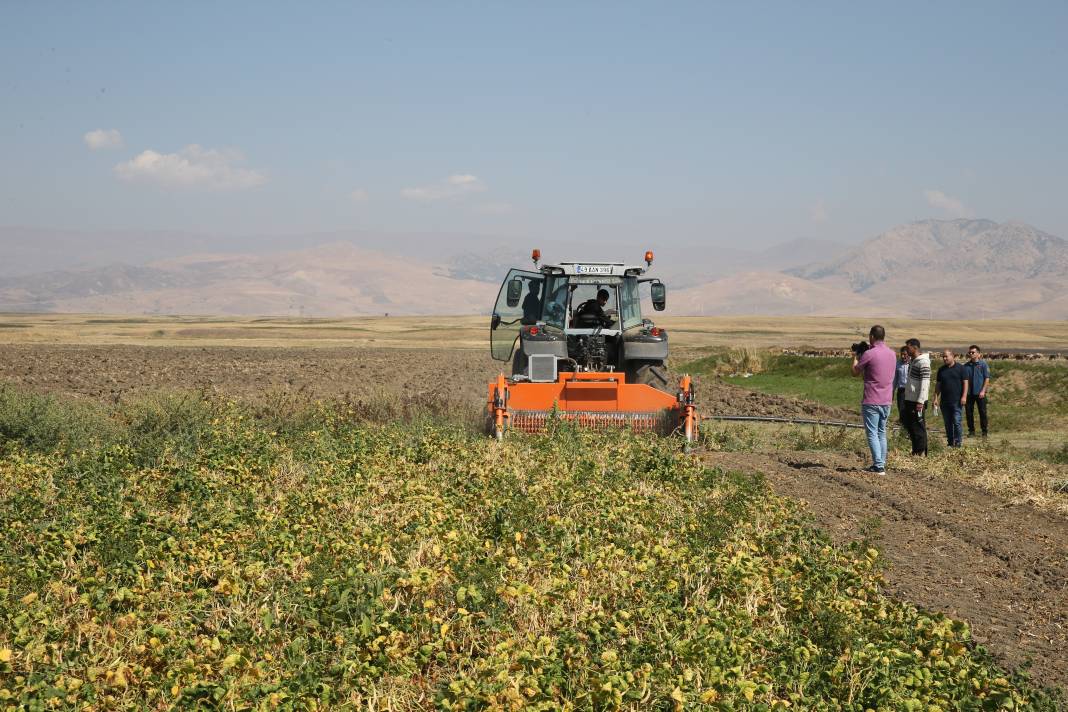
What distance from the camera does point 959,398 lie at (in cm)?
1584

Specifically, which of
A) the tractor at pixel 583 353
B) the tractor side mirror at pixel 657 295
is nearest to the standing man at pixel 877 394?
the tractor at pixel 583 353

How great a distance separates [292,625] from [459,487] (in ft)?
12.8

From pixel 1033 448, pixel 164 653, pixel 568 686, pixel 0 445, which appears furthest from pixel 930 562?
pixel 0 445

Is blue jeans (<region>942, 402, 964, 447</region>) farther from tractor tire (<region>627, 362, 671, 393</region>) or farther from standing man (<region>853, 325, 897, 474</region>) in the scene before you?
tractor tire (<region>627, 362, 671, 393</region>)

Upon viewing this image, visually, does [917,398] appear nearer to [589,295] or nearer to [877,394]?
[877,394]

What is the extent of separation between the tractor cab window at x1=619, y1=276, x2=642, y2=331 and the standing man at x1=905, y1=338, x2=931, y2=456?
143 inches

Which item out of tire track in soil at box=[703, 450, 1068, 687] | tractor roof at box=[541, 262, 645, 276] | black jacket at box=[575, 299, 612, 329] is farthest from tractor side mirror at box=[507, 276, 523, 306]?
tire track in soil at box=[703, 450, 1068, 687]

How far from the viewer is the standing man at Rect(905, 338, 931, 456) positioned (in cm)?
1385

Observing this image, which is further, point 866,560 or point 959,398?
point 959,398

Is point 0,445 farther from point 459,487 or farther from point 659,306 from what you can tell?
point 659,306

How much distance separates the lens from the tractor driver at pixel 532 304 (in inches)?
593

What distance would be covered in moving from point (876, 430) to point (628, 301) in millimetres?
4071

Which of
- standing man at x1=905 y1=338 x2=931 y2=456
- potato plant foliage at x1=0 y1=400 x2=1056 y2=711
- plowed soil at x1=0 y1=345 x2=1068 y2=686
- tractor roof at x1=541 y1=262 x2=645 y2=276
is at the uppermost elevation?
tractor roof at x1=541 y1=262 x2=645 y2=276

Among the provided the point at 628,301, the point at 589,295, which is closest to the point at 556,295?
the point at 589,295
